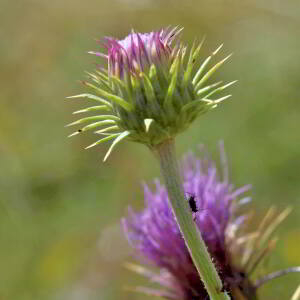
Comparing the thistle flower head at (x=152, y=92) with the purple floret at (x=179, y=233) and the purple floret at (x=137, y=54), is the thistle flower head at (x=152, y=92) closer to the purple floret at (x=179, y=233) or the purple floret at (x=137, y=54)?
the purple floret at (x=137, y=54)

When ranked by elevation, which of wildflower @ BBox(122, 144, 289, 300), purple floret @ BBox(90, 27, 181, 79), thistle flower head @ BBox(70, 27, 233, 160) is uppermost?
purple floret @ BBox(90, 27, 181, 79)

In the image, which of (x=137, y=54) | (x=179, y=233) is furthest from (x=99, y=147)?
(x=137, y=54)

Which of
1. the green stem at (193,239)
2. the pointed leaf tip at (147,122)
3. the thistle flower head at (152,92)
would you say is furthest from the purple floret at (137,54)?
the green stem at (193,239)

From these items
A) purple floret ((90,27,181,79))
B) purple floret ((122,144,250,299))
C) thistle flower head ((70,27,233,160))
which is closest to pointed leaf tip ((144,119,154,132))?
thistle flower head ((70,27,233,160))

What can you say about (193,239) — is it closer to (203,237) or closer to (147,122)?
(147,122)

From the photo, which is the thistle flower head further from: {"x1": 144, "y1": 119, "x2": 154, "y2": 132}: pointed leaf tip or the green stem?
the green stem

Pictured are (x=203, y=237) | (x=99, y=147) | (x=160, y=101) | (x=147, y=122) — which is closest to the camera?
(x=147, y=122)

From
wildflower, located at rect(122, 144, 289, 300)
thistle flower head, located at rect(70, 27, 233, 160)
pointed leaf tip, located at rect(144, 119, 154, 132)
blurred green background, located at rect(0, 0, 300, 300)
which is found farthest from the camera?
blurred green background, located at rect(0, 0, 300, 300)
